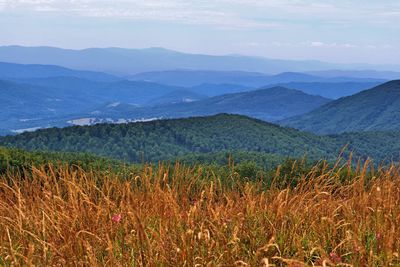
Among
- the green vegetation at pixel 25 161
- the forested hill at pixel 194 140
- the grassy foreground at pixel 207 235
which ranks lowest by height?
the forested hill at pixel 194 140

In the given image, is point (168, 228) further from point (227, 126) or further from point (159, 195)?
point (227, 126)

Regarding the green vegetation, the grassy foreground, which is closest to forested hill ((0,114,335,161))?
the green vegetation

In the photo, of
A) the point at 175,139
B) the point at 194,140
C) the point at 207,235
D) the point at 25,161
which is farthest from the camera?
the point at 194,140

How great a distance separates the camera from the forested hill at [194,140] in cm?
11538

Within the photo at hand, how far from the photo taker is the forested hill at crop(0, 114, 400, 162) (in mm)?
115375

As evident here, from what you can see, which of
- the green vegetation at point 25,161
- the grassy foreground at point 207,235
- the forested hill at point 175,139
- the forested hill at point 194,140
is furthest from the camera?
the forested hill at point 194,140

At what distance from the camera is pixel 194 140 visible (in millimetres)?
131750

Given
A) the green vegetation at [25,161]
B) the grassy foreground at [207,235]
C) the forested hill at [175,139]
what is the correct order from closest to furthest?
the grassy foreground at [207,235] → the green vegetation at [25,161] → the forested hill at [175,139]

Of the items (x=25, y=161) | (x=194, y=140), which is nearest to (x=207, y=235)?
(x=25, y=161)

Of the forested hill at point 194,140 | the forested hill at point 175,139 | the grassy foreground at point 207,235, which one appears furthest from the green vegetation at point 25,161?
the forested hill at point 175,139

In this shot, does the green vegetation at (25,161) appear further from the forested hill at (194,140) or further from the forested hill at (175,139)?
the forested hill at (175,139)

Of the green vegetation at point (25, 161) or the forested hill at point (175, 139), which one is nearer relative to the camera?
the green vegetation at point (25, 161)

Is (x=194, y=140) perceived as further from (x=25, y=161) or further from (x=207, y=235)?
(x=207, y=235)

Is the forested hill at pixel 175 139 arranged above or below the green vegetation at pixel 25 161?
below
